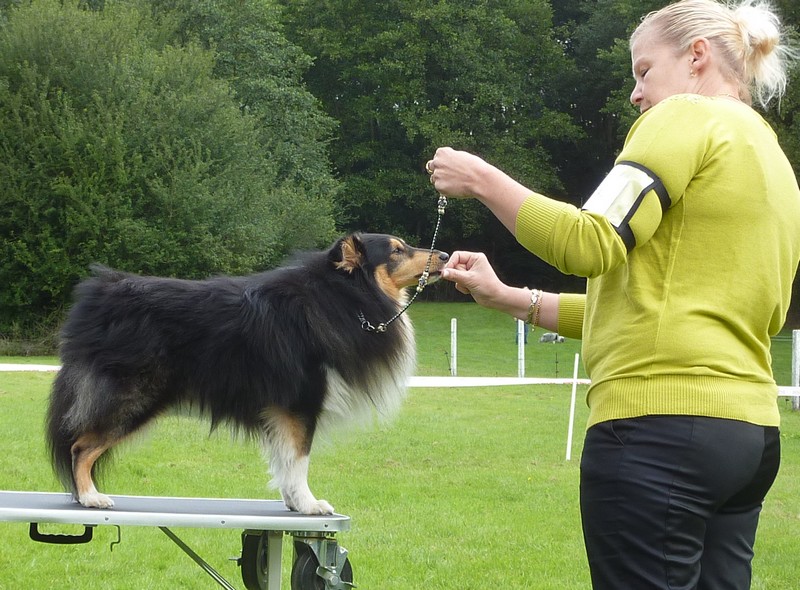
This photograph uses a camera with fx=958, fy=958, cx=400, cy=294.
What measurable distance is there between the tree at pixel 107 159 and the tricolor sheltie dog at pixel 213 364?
76.4 feet

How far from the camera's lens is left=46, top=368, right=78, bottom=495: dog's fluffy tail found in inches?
171

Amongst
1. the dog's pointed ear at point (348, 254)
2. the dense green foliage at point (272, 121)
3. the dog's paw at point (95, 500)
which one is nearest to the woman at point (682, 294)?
the dog's pointed ear at point (348, 254)

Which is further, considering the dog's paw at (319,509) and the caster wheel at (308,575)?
the dog's paw at (319,509)

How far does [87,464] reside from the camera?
429 centimetres

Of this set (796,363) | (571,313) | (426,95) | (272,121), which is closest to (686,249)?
(571,313)

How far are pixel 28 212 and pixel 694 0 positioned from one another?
26960 mm

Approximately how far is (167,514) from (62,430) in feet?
3.29

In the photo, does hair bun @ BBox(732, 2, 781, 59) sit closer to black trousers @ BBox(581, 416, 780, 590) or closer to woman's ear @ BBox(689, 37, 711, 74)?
woman's ear @ BBox(689, 37, 711, 74)

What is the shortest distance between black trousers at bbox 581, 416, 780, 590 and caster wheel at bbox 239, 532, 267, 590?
234 cm

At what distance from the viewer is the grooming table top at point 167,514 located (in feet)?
11.7

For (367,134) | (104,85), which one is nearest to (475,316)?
(367,134)

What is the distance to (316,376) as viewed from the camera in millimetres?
4488

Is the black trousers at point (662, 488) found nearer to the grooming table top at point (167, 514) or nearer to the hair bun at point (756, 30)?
the hair bun at point (756, 30)

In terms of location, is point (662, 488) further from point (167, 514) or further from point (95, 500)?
point (95, 500)
